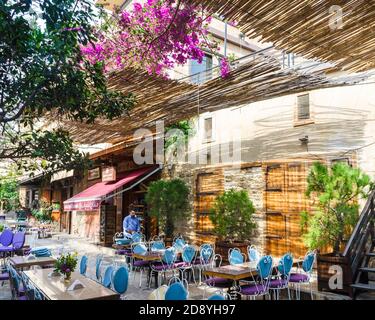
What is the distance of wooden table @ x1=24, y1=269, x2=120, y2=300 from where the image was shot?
4387 millimetres

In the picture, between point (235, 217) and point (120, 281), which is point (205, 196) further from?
point (120, 281)

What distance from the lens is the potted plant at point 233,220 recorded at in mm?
Answer: 9500

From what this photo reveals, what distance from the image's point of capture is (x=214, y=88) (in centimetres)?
718

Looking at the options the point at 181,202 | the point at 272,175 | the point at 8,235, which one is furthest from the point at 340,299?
the point at 8,235

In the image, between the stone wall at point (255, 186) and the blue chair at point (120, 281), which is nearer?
the blue chair at point (120, 281)

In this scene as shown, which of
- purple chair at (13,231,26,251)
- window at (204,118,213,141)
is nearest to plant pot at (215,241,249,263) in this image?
window at (204,118,213,141)

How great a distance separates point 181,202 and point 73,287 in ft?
25.5

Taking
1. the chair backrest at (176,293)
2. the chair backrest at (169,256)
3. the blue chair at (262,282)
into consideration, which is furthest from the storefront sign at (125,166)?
the chair backrest at (176,293)

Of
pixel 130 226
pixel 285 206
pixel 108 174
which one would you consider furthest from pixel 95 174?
pixel 285 206

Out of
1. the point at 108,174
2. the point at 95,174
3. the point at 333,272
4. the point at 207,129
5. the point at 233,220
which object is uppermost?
the point at 207,129

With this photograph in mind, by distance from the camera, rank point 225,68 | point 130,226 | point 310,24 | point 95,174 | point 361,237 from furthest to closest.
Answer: point 95,174, point 130,226, point 361,237, point 225,68, point 310,24

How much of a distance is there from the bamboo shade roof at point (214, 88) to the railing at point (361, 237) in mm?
2472

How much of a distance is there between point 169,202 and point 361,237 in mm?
6602

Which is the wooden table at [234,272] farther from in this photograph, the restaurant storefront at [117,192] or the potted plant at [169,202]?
the restaurant storefront at [117,192]
